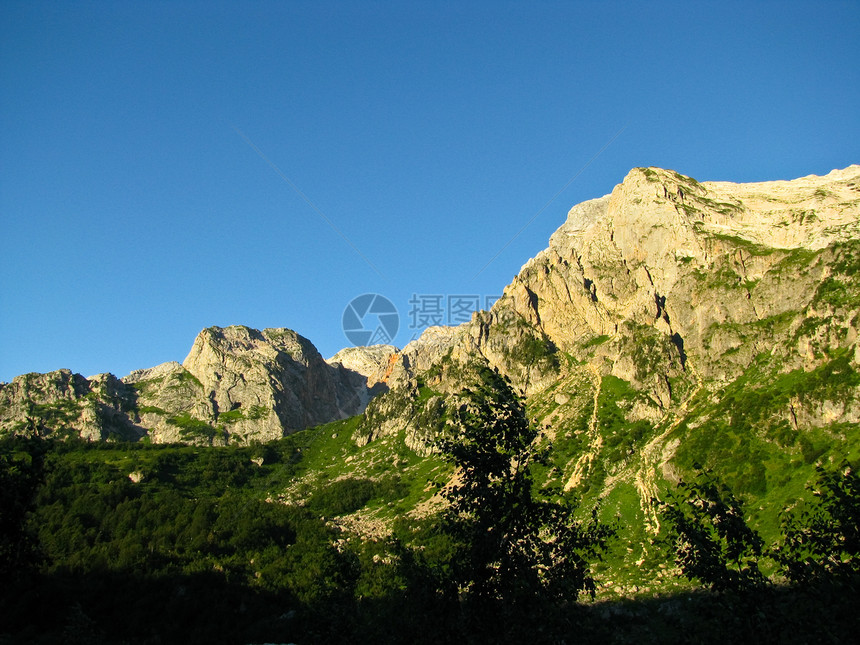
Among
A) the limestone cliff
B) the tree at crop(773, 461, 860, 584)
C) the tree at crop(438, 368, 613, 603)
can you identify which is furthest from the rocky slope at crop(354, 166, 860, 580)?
the tree at crop(438, 368, 613, 603)

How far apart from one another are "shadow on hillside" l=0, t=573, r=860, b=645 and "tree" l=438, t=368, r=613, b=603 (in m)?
0.87

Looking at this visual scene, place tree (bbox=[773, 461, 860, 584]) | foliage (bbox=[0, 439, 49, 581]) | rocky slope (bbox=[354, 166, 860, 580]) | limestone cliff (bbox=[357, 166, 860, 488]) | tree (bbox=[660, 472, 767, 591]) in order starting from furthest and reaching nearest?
limestone cliff (bbox=[357, 166, 860, 488]) < rocky slope (bbox=[354, 166, 860, 580]) < foliage (bbox=[0, 439, 49, 581]) < tree (bbox=[773, 461, 860, 584]) < tree (bbox=[660, 472, 767, 591])

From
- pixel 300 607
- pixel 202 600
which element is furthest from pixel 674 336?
pixel 202 600

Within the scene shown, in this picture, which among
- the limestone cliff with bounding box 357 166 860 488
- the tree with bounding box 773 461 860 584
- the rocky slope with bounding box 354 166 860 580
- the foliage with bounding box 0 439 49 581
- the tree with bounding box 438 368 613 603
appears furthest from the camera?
the limestone cliff with bounding box 357 166 860 488

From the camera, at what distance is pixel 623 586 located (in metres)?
92.6

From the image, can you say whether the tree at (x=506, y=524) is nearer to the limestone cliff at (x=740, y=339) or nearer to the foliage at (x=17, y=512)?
the foliage at (x=17, y=512)

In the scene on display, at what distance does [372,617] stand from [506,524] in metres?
56.6

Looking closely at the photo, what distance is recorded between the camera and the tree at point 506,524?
67.0 ft

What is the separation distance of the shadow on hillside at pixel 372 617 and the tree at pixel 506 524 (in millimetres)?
865

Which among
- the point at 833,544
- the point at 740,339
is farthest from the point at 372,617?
the point at 740,339

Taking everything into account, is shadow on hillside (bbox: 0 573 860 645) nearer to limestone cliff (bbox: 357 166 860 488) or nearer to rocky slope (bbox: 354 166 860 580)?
rocky slope (bbox: 354 166 860 580)

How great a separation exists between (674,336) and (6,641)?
7177 inches

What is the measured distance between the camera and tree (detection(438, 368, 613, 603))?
20.4m

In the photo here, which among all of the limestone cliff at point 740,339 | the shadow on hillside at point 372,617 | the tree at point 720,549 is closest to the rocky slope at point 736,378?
the limestone cliff at point 740,339
